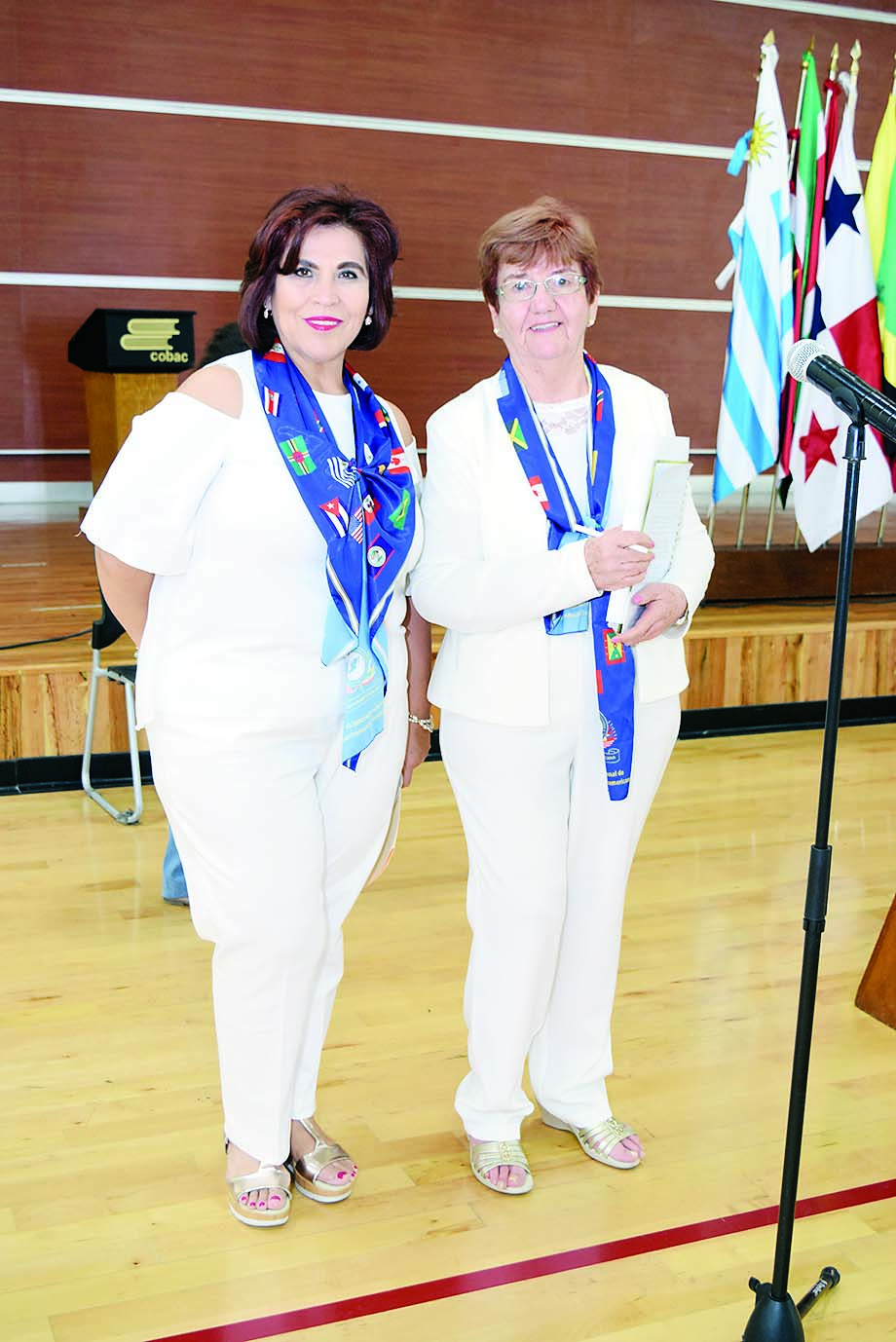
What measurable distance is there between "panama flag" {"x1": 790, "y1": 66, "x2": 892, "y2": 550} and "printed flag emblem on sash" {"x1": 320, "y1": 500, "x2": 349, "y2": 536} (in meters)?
3.92

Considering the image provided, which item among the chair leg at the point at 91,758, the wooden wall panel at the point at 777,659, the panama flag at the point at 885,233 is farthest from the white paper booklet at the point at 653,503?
the panama flag at the point at 885,233

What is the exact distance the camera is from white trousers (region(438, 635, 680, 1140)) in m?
2.06

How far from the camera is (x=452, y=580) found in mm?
2045

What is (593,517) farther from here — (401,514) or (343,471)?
(343,471)

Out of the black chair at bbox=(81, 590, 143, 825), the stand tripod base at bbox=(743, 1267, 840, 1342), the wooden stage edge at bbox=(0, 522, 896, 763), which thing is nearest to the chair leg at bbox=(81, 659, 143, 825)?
the black chair at bbox=(81, 590, 143, 825)

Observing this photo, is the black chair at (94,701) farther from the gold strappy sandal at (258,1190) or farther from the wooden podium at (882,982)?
the wooden podium at (882,982)

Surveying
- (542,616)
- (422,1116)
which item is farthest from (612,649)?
(422,1116)

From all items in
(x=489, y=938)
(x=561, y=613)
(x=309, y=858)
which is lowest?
(x=489, y=938)

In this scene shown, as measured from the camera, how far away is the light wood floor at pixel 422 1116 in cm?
191

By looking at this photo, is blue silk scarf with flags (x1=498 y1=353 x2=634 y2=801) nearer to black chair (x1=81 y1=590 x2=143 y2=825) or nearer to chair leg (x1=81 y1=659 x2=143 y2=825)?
black chair (x1=81 y1=590 x2=143 y2=825)

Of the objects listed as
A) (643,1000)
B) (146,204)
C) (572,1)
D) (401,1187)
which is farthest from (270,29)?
(401,1187)

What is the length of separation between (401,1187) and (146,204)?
19.9 ft

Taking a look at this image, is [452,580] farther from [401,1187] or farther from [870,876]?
[870,876]

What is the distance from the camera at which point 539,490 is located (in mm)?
2037
